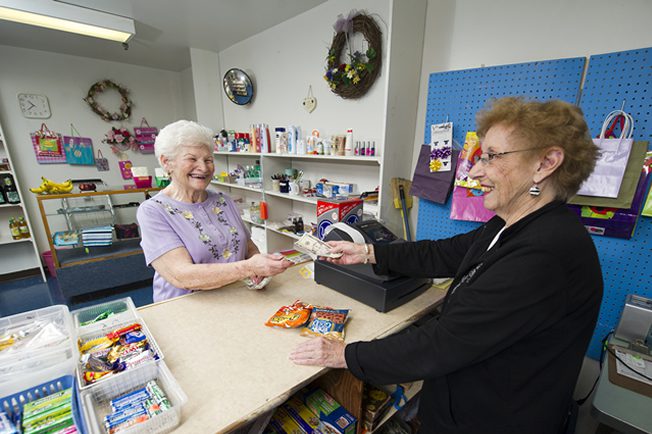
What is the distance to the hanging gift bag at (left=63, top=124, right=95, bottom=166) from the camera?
412cm

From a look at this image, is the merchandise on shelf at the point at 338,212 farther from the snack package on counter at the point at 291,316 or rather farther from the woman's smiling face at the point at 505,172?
the woman's smiling face at the point at 505,172

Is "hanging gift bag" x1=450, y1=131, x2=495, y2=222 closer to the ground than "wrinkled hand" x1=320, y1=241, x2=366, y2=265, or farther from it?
farther from it

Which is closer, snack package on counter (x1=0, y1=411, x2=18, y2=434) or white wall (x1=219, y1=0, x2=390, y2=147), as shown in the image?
snack package on counter (x1=0, y1=411, x2=18, y2=434)

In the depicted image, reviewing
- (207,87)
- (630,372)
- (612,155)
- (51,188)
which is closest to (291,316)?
(630,372)

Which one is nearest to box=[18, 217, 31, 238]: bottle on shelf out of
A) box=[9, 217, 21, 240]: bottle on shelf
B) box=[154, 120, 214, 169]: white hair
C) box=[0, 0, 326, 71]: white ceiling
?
box=[9, 217, 21, 240]: bottle on shelf

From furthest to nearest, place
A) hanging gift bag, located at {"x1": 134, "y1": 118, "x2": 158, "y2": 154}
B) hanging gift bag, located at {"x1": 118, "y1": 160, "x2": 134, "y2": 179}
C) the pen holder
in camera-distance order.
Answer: hanging gift bag, located at {"x1": 134, "y1": 118, "x2": 158, "y2": 154}, hanging gift bag, located at {"x1": 118, "y1": 160, "x2": 134, "y2": 179}, the pen holder

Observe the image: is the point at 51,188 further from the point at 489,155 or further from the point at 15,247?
→ the point at 489,155

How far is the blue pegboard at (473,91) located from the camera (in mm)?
1390

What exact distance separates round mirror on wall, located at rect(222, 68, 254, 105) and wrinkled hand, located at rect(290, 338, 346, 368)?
10.9 feet

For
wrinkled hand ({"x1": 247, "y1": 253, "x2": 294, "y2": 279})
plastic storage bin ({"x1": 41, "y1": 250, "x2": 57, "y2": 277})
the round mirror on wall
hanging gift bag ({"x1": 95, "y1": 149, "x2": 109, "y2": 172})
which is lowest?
plastic storage bin ({"x1": 41, "y1": 250, "x2": 57, "y2": 277})

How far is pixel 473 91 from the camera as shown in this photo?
167 cm

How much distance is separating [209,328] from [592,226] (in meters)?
1.83

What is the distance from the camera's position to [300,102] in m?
2.92

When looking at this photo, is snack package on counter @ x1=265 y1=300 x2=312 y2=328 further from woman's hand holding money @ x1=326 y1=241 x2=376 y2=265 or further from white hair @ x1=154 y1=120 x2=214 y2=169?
white hair @ x1=154 y1=120 x2=214 y2=169
